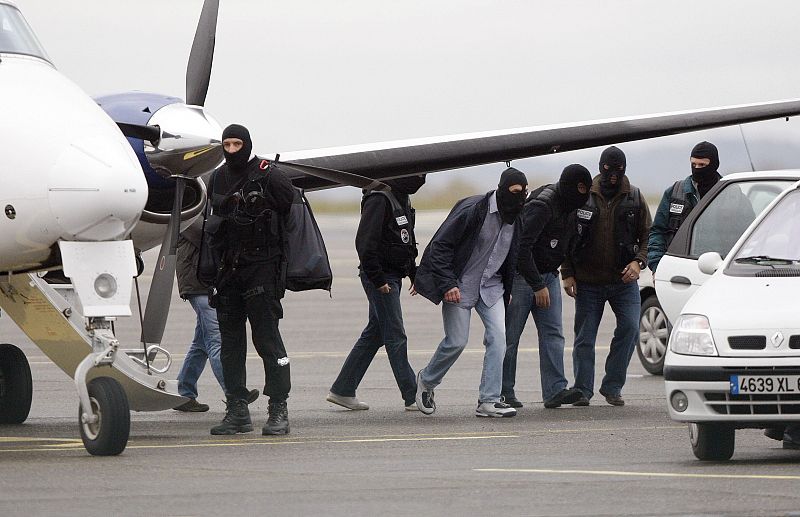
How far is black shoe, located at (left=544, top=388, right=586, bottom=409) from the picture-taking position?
13289 mm

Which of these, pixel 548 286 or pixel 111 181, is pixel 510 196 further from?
pixel 111 181

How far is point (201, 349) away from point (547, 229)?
3.24 metres

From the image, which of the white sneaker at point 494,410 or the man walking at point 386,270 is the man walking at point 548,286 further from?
the man walking at point 386,270

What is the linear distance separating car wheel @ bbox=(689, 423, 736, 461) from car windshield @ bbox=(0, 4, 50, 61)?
540 centimetres

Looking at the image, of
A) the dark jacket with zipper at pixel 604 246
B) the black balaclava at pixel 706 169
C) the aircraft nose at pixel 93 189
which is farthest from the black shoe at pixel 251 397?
the black balaclava at pixel 706 169

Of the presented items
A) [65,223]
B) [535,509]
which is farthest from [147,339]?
[535,509]

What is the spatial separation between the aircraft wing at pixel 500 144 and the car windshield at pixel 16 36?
3128 millimetres

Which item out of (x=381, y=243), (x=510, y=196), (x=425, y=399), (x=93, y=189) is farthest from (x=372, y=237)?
(x=93, y=189)

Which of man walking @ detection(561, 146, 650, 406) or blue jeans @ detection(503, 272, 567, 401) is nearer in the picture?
blue jeans @ detection(503, 272, 567, 401)

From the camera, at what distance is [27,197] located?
9.89m

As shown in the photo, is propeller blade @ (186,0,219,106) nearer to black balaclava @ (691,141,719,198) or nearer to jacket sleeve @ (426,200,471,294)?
jacket sleeve @ (426,200,471,294)

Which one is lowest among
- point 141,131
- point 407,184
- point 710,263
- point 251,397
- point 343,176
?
point 251,397

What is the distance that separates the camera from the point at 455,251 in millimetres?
12992

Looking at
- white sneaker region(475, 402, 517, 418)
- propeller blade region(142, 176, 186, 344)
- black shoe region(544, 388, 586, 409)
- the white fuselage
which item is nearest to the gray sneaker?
white sneaker region(475, 402, 517, 418)
